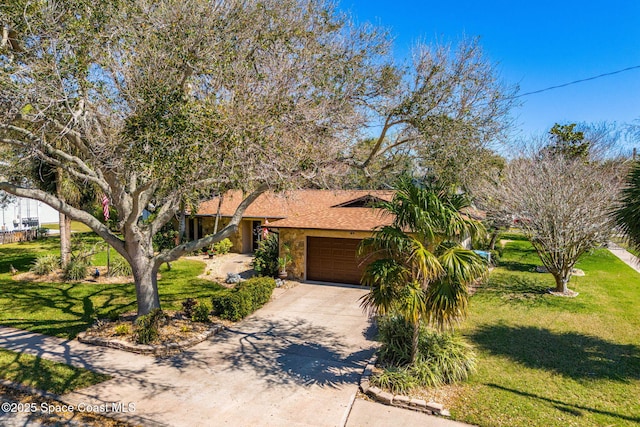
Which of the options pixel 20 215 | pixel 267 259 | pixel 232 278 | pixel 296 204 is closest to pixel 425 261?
pixel 267 259

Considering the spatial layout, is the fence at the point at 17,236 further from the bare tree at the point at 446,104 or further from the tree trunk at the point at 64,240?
the bare tree at the point at 446,104

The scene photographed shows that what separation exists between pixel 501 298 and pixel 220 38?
14.1m

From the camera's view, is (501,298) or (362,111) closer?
(362,111)

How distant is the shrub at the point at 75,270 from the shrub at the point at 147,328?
31.8 feet

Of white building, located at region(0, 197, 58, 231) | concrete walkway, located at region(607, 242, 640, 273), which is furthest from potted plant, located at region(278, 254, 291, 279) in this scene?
white building, located at region(0, 197, 58, 231)

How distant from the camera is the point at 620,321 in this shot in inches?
509

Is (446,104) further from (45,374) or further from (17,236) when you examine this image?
(17,236)

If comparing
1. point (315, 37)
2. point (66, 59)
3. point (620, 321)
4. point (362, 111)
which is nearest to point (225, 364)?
point (66, 59)

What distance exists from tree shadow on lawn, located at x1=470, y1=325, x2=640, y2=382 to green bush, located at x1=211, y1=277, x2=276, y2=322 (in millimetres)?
7250

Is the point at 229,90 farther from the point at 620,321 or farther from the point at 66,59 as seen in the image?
the point at 620,321

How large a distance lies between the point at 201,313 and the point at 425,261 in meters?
7.47

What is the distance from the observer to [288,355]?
10086 millimetres

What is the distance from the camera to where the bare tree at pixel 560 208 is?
1562 cm

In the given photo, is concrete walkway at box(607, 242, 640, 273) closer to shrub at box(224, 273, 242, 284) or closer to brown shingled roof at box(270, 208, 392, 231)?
brown shingled roof at box(270, 208, 392, 231)
